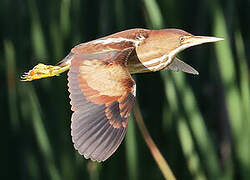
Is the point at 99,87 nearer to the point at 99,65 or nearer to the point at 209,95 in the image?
the point at 99,65

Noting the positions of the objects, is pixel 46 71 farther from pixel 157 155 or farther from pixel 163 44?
pixel 157 155

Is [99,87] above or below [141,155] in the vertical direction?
above

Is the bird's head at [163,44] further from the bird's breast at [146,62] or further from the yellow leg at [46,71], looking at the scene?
the yellow leg at [46,71]

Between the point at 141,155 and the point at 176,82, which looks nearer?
the point at 176,82

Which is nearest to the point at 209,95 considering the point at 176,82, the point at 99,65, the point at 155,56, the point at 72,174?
the point at 72,174

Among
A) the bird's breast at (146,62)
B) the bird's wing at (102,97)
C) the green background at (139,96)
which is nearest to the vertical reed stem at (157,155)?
the green background at (139,96)

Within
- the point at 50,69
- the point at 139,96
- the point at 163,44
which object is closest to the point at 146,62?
the point at 163,44
